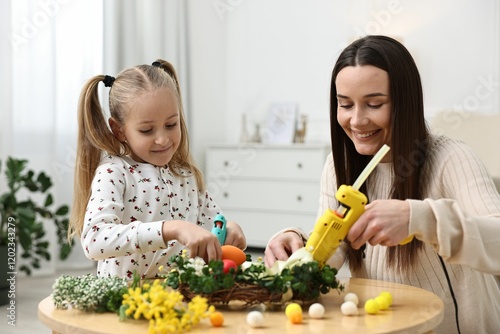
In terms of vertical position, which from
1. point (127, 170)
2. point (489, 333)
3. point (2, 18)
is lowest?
point (489, 333)

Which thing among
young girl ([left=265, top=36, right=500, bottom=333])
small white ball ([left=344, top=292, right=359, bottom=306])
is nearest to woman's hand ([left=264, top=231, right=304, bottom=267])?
young girl ([left=265, top=36, right=500, bottom=333])

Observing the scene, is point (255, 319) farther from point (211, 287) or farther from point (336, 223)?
point (336, 223)

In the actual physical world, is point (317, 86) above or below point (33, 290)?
above

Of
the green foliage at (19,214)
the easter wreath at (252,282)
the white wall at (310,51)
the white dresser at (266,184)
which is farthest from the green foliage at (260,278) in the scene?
the white wall at (310,51)

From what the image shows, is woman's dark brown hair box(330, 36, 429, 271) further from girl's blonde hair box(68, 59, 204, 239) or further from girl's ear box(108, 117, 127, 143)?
girl's ear box(108, 117, 127, 143)

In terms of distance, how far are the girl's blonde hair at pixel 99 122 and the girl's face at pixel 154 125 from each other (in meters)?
0.03

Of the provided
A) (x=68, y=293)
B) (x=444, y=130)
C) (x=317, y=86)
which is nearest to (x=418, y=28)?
(x=317, y=86)

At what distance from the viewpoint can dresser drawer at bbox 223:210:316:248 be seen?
5.27m

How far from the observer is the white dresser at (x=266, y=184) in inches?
203

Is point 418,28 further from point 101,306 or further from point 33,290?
point 101,306

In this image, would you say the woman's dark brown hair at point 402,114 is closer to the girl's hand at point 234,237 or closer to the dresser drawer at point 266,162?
the girl's hand at point 234,237

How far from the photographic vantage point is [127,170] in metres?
1.82

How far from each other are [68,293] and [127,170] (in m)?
0.56

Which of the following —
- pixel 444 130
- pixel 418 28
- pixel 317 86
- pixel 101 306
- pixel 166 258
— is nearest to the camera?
pixel 101 306
